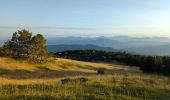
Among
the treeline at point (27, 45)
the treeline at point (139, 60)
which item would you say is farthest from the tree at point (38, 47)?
the treeline at point (139, 60)

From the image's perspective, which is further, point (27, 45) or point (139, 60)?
point (139, 60)

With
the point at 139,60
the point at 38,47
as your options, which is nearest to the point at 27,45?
the point at 38,47

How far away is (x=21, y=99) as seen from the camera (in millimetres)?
13844

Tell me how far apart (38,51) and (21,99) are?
61801 millimetres

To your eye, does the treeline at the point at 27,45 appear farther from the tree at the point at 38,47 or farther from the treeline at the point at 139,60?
the treeline at the point at 139,60

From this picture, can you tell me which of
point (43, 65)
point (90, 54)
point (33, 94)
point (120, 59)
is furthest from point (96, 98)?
point (90, 54)

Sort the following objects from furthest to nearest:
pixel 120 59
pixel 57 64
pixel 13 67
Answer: pixel 120 59
pixel 57 64
pixel 13 67

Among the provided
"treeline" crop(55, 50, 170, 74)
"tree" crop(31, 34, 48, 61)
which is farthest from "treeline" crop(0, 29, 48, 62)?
"treeline" crop(55, 50, 170, 74)

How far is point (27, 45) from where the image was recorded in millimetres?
75250

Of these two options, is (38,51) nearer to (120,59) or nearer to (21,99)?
(120,59)

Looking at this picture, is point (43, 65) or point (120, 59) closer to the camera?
point (43, 65)

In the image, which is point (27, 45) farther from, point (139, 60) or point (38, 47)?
point (139, 60)

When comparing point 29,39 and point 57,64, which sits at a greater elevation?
point 29,39

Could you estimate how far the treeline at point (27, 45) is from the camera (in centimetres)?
7362
